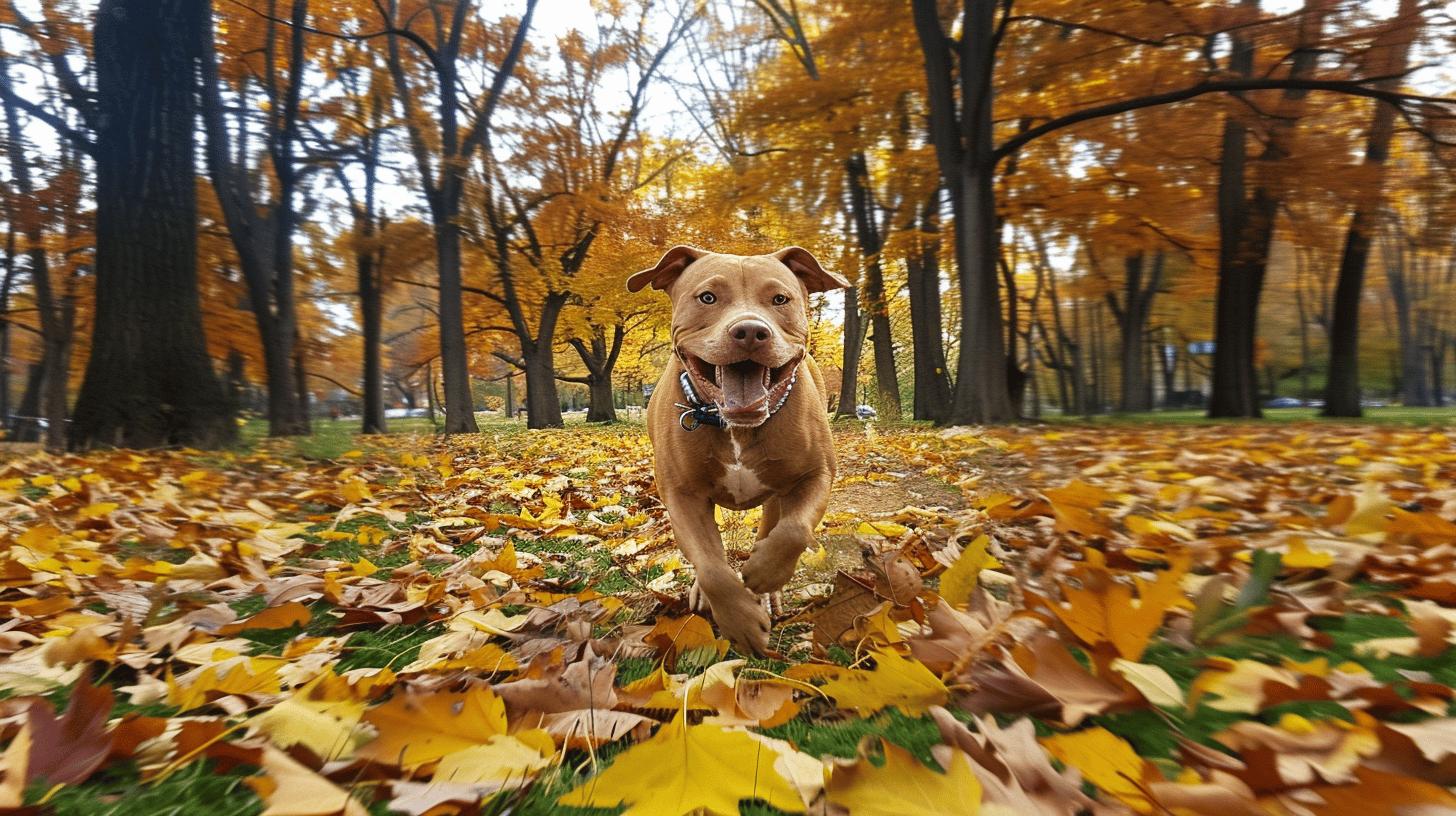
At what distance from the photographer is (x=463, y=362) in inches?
664

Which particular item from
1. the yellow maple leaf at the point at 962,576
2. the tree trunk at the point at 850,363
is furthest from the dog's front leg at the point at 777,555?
the tree trunk at the point at 850,363

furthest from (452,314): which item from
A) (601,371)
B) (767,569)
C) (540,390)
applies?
(601,371)

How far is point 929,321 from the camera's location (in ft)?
56.0

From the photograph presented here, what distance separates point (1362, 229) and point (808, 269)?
1358 centimetres

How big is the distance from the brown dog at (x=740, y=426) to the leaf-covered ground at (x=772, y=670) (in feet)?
0.80

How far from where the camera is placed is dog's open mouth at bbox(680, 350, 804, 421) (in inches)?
101

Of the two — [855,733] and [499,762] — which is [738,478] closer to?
[855,733]

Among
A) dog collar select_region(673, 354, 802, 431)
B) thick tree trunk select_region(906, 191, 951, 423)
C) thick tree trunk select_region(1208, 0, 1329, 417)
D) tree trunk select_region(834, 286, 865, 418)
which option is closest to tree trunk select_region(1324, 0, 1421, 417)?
thick tree trunk select_region(1208, 0, 1329, 417)

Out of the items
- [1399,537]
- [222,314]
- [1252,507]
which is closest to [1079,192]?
[1252,507]

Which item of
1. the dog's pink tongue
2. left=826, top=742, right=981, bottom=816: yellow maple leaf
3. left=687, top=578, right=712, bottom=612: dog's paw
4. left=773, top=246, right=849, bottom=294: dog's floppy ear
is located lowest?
left=687, top=578, right=712, bottom=612: dog's paw

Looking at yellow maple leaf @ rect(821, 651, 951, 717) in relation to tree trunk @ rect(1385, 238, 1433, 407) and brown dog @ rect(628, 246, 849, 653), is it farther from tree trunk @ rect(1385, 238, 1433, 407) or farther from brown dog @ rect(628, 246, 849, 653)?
tree trunk @ rect(1385, 238, 1433, 407)

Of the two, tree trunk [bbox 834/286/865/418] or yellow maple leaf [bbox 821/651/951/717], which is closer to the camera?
yellow maple leaf [bbox 821/651/951/717]

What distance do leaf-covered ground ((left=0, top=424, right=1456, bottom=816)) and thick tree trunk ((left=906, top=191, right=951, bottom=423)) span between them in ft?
42.6

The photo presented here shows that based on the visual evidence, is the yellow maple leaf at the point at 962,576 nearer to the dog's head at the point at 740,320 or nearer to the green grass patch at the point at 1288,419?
the dog's head at the point at 740,320
